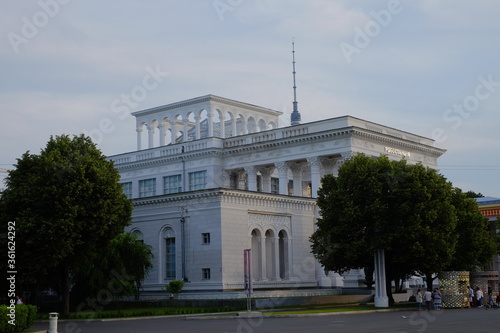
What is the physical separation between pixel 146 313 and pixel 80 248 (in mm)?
6039

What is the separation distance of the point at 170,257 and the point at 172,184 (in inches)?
912

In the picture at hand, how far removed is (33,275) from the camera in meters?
42.8

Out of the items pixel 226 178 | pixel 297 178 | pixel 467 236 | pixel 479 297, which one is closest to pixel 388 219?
pixel 467 236

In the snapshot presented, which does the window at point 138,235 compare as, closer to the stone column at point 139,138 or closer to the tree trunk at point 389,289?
the tree trunk at point 389,289

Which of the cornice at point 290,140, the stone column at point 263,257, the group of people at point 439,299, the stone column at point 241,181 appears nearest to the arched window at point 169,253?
the stone column at point 263,257

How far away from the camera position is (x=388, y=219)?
164 ft

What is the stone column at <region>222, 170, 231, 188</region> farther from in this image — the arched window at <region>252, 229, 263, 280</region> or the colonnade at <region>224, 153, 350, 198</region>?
the arched window at <region>252, 229, 263, 280</region>

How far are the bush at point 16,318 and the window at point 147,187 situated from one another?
5173 centimetres

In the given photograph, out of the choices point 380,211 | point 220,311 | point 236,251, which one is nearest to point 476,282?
point 380,211

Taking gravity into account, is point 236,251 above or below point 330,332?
above

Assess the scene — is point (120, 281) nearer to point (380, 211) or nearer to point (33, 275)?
point (33, 275)

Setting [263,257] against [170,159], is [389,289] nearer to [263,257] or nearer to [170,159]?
[263,257]

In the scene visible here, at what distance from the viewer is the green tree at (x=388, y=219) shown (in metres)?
49.2

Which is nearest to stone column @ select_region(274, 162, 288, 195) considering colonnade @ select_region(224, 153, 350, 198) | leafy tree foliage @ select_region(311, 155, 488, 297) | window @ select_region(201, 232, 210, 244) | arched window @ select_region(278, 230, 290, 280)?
colonnade @ select_region(224, 153, 350, 198)
